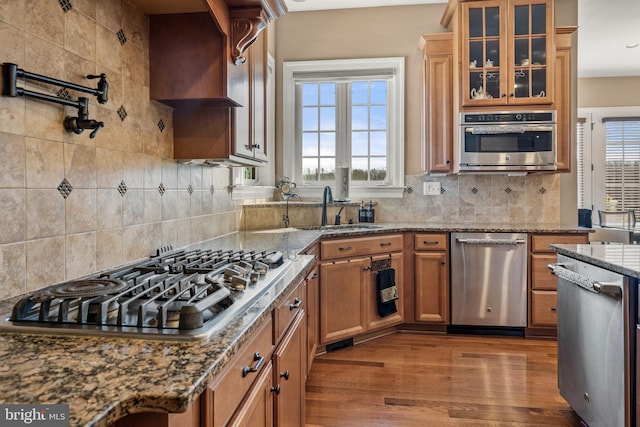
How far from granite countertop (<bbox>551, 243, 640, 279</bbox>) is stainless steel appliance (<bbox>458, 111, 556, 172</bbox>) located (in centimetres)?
135

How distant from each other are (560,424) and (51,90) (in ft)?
8.74

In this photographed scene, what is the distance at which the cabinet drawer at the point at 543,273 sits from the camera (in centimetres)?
324

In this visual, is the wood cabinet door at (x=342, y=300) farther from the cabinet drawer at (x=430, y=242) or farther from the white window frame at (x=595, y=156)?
the white window frame at (x=595, y=156)

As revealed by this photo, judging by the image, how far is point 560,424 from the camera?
2068 millimetres

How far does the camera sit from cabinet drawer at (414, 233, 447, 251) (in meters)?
3.35

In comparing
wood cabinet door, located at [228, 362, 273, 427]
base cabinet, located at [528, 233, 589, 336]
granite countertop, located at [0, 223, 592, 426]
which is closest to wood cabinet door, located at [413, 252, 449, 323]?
base cabinet, located at [528, 233, 589, 336]

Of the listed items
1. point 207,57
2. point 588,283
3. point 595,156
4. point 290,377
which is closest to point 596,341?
point 588,283

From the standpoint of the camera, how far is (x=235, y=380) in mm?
936

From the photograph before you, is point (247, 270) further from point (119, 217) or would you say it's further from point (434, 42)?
point (434, 42)

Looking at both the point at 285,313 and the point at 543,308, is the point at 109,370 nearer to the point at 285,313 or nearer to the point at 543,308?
the point at 285,313

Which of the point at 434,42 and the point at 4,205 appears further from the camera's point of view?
the point at 434,42

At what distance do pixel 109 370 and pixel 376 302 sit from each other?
2600 millimetres

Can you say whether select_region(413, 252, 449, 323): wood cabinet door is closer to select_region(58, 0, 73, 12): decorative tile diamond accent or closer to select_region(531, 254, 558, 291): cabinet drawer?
select_region(531, 254, 558, 291): cabinet drawer

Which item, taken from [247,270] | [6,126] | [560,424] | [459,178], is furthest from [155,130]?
[459,178]
